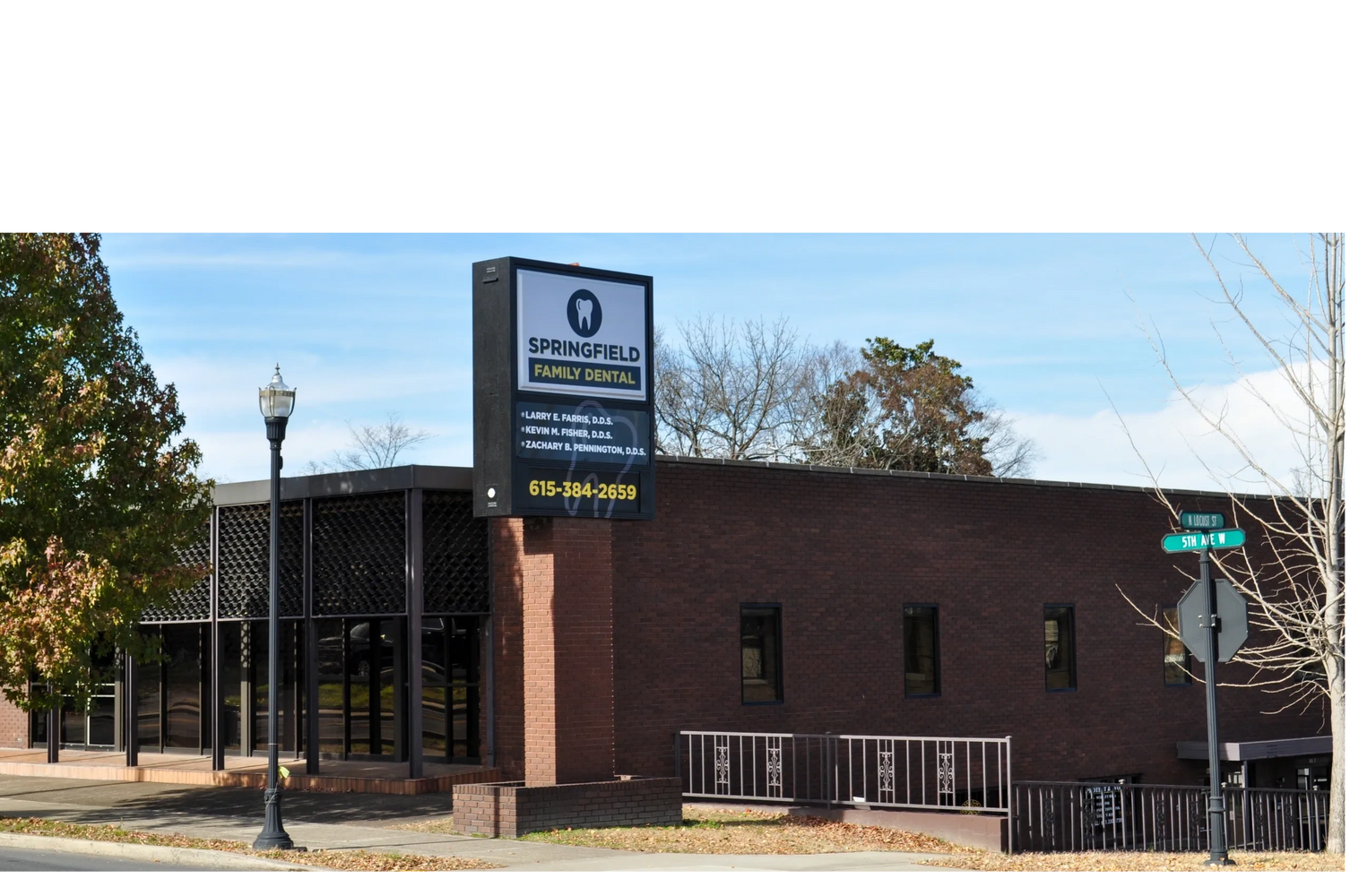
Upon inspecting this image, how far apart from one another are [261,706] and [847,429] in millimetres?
36253

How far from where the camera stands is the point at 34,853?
16047 mm

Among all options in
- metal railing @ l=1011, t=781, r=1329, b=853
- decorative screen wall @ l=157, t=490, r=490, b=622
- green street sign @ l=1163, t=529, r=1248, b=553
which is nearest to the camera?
green street sign @ l=1163, t=529, r=1248, b=553

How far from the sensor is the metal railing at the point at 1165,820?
2250 cm

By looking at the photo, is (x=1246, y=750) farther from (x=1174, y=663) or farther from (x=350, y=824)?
(x=350, y=824)

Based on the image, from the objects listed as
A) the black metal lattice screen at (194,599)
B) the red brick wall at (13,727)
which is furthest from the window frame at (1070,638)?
the red brick wall at (13,727)

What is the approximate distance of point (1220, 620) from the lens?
14.3 m

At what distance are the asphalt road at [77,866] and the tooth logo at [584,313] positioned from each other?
22.6 ft

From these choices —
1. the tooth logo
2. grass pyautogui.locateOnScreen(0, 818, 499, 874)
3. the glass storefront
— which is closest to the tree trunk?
grass pyautogui.locateOnScreen(0, 818, 499, 874)

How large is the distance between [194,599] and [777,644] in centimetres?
926

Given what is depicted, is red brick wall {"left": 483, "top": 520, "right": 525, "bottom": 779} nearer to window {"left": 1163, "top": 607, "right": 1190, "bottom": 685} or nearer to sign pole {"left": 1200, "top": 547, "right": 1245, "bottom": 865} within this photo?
sign pole {"left": 1200, "top": 547, "right": 1245, "bottom": 865}

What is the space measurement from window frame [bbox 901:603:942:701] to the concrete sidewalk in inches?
327

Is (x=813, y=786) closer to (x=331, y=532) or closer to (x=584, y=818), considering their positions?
(x=584, y=818)

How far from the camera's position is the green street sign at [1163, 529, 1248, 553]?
48.2 feet
